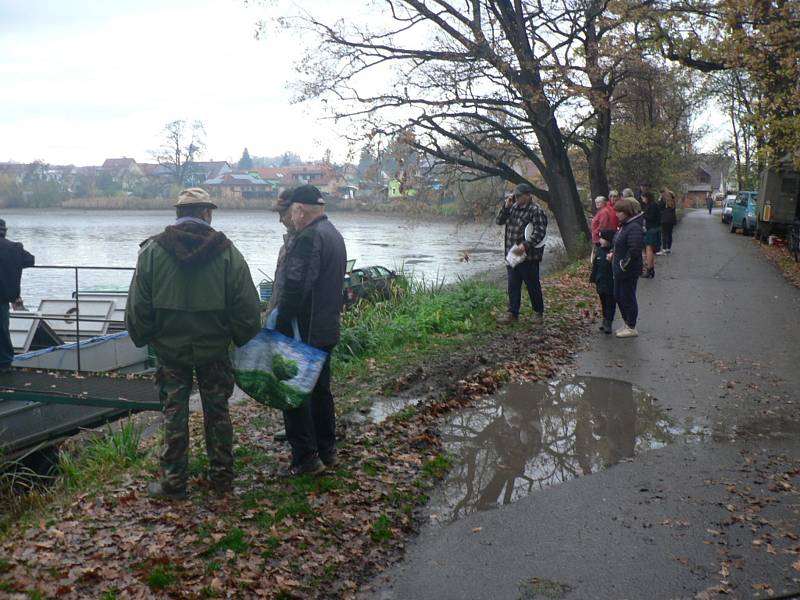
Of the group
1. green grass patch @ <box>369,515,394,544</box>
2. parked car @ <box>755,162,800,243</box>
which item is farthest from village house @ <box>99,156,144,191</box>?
green grass patch @ <box>369,515,394,544</box>

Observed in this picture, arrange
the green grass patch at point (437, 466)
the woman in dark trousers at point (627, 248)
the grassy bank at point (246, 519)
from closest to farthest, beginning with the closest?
the grassy bank at point (246, 519), the green grass patch at point (437, 466), the woman in dark trousers at point (627, 248)

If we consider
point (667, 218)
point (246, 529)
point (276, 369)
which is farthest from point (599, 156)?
point (246, 529)

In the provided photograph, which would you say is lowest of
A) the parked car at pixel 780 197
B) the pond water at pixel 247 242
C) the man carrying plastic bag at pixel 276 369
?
the pond water at pixel 247 242

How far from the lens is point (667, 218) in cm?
2309

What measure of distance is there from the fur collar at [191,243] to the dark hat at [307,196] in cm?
67

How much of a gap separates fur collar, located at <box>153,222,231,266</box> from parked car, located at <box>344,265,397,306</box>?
13458mm

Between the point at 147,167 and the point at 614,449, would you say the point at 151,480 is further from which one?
the point at 147,167

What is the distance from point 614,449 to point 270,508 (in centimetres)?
291

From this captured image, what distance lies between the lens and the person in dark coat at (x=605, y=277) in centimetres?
1107

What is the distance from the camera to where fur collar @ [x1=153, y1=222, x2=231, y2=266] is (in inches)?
195

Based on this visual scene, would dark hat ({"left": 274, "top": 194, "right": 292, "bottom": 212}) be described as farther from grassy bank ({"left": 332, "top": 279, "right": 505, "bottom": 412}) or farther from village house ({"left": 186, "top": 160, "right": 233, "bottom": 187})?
village house ({"left": 186, "top": 160, "right": 233, "bottom": 187})

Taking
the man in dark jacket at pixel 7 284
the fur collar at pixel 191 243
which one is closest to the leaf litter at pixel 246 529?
the fur collar at pixel 191 243

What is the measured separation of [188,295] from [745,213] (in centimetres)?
3905

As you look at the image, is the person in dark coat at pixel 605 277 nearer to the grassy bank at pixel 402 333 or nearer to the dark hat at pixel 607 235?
the dark hat at pixel 607 235
